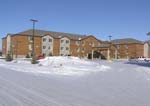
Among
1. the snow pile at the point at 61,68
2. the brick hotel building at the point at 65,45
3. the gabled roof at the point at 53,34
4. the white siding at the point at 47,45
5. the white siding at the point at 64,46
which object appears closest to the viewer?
the snow pile at the point at 61,68

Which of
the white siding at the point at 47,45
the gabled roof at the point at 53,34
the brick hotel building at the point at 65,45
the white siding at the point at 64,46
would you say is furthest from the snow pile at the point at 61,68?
the white siding at the point at 64,46

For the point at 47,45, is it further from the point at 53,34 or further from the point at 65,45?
the point at 65,45

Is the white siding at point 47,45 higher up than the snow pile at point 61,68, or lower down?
higher up

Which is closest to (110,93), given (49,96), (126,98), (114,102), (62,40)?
(126,98)

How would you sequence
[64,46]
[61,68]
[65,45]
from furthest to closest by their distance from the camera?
[65,45] < [64,46] < [61,68]

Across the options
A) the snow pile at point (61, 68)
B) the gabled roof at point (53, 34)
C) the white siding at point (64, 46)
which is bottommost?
the snow pile at point (61, 68)

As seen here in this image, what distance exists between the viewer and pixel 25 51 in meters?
82.8

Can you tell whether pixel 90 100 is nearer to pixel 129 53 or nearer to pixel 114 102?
pixel 114 102

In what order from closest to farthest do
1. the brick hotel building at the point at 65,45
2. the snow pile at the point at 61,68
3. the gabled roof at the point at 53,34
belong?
the snow pile at the point at 61,68 → the brick hotel building at the point at 65,45 → the gabled roof at the point at 53,34

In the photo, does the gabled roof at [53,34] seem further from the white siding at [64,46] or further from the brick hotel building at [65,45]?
the white siding at [64,46]

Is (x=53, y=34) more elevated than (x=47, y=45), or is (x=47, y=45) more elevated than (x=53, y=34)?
(x=53, y=34)

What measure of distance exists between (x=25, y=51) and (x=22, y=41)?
3.33m

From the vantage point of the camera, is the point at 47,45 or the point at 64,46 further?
the point at 64,46

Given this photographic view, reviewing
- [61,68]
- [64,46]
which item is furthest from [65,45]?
[61,68]
